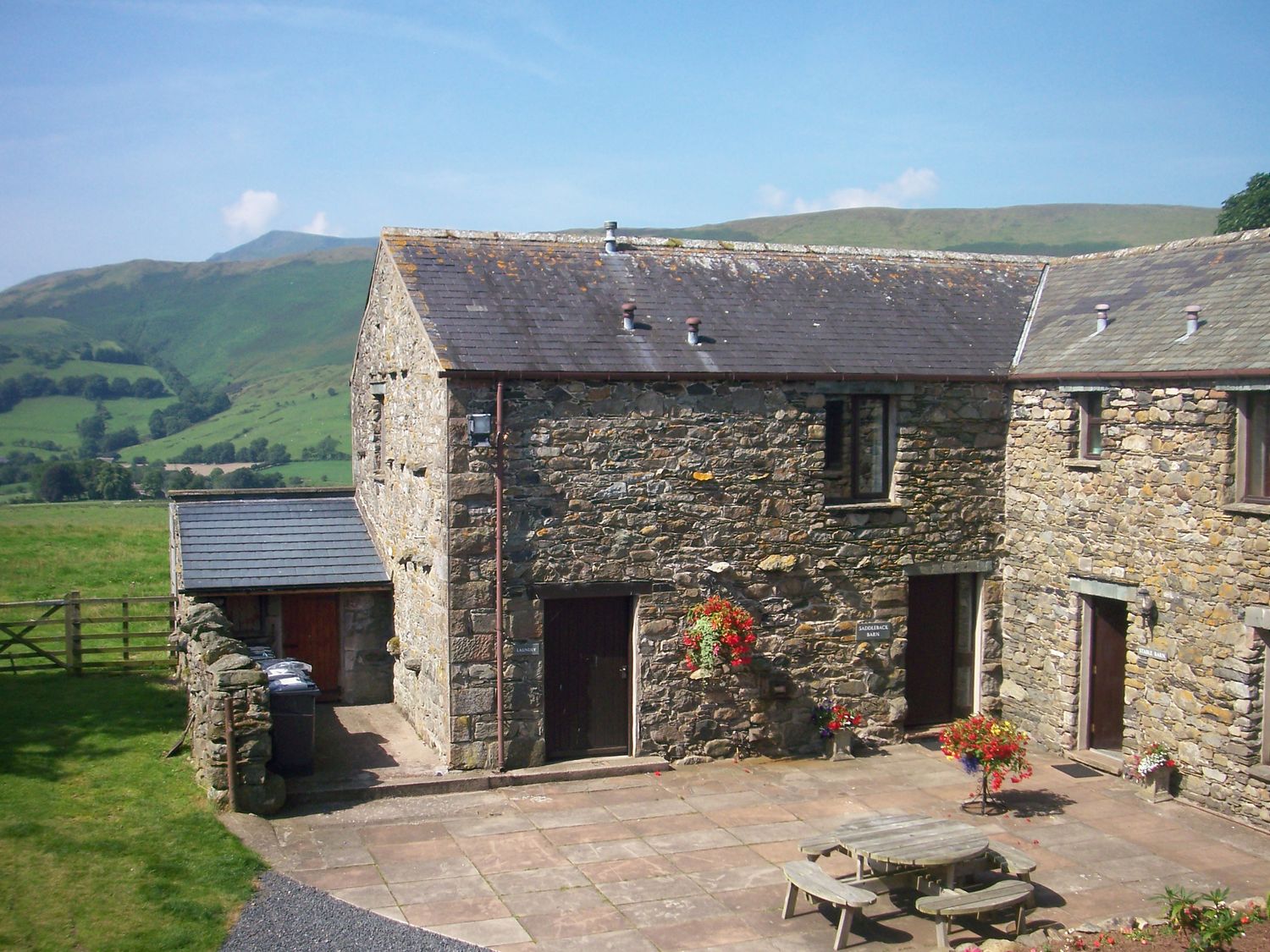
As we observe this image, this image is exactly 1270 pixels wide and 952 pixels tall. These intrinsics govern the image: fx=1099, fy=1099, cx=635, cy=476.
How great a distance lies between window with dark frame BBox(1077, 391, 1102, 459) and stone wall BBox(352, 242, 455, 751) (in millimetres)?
7919

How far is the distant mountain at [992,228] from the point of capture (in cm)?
9862

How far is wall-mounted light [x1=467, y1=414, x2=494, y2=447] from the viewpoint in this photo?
1256 cm

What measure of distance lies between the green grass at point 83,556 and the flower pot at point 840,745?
1453 centimetres

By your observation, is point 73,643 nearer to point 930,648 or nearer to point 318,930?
point 318,930

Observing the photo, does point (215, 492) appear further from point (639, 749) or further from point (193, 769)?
point (639, 749)

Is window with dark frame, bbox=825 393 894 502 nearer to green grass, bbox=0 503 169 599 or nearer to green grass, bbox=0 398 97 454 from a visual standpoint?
green grass, bbox=0 503 169 599

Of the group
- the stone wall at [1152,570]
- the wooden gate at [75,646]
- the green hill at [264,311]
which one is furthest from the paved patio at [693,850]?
the green hill at [264,311]

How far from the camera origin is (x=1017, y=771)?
39.7ft

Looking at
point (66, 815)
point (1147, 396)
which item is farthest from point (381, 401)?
point (1147, 396)

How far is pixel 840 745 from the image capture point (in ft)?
46.0

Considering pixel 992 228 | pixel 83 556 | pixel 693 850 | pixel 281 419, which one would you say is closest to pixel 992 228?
pixel 992 228

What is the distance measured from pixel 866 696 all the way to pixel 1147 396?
5.07 meters

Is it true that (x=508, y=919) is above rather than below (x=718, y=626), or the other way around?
below

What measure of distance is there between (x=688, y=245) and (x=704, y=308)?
5.62ft
